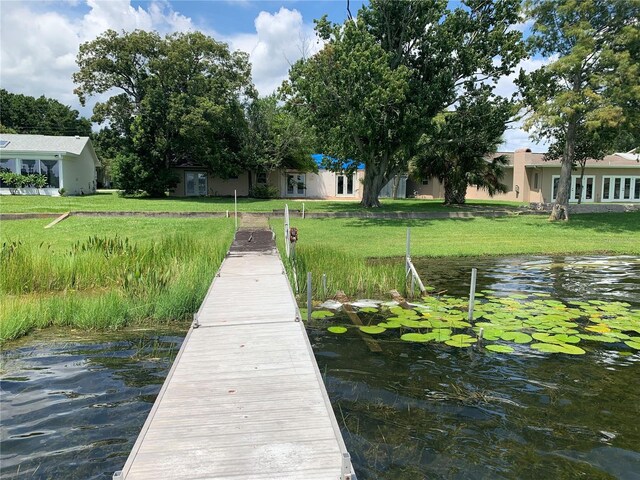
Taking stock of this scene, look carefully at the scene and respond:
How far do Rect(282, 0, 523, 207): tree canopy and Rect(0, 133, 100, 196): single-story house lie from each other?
17689 millimetres

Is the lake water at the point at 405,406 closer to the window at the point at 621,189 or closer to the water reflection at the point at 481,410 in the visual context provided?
the water reflection at the point at 481,410

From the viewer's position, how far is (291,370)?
13.9ft

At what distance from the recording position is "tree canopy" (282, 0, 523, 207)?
22.0 meters

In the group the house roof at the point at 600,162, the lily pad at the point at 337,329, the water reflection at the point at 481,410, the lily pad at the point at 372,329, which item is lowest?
the water reflection at the point at 481,410

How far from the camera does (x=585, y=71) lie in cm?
2052

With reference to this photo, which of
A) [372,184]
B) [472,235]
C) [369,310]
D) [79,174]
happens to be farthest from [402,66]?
[79,174]

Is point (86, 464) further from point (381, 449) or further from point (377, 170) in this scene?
point (377, 170)

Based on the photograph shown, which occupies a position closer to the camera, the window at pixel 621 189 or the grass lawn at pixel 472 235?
the grass lawn at pixel 472 235

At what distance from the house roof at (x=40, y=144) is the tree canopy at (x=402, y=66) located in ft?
61.4

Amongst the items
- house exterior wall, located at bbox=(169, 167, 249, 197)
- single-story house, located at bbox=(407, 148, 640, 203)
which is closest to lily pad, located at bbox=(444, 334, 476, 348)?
single-story house, located at bbox=(407, 148, 640, 203)

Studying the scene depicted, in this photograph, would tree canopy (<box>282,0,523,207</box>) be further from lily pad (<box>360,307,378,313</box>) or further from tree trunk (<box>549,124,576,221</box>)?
lily pad (<box>360,307,378,313</box>)

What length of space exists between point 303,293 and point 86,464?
17.9 ft

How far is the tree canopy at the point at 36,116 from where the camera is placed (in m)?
Result: 64.2

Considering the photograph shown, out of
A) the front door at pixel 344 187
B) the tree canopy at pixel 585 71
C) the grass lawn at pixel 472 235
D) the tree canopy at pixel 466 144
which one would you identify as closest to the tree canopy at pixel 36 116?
the front door at pixel 344 187
